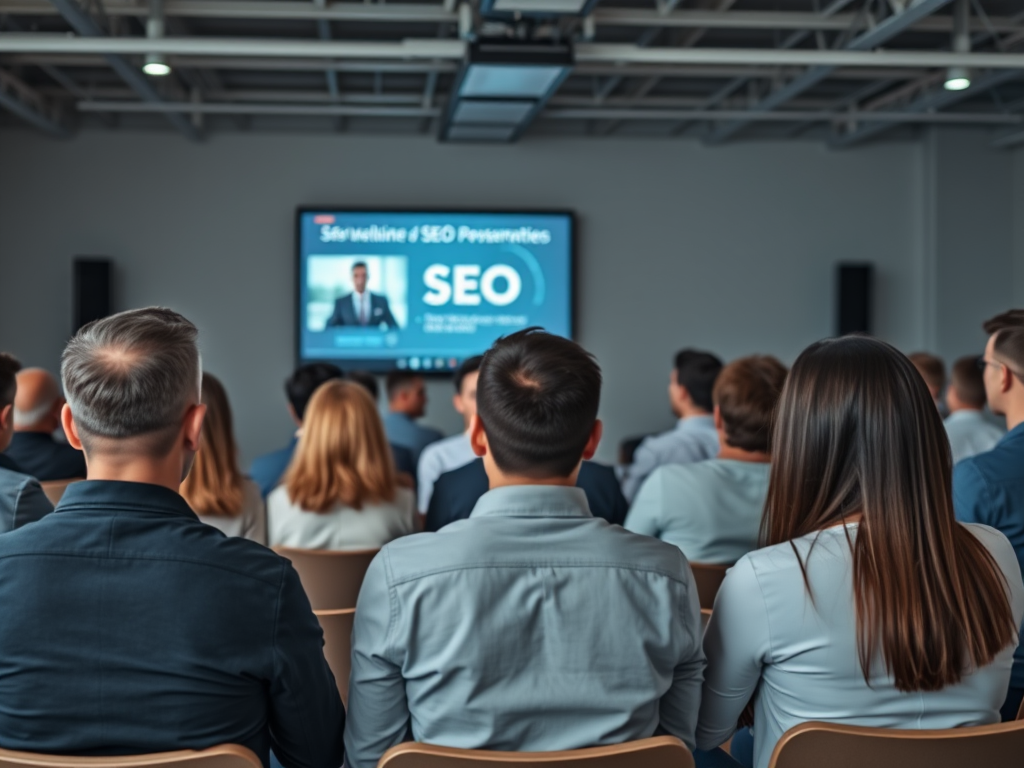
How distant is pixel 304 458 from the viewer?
330 cm

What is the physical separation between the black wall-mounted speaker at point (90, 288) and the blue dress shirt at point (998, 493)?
22.8 feet

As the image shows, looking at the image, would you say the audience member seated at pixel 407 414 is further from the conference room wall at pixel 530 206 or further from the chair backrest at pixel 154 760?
the chair backrest at pixel 154 760

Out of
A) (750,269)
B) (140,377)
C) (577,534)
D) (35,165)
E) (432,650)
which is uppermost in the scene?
(35,165)

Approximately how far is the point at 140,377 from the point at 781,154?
8.08m

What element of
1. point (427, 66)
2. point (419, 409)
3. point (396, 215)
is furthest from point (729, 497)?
point (396, 215)

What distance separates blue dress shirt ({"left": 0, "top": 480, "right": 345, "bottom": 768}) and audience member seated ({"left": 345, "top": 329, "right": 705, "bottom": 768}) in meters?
0.18

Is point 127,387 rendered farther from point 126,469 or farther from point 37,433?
point 37,433

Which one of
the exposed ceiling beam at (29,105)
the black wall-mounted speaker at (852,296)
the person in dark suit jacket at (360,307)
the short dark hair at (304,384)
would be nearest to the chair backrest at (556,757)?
the short dark hair at (304,384)

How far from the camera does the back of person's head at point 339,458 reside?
3.25 meters

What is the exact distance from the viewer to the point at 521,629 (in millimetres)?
1443

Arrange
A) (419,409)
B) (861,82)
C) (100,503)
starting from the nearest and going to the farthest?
(100,503) < (419,409) < (861,82)

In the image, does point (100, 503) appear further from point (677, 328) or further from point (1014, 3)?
point (677, 328)

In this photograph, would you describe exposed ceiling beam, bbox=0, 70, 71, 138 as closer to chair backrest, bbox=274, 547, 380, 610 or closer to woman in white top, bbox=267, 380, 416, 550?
woman in white top, bbox=267, 380, 416, 550

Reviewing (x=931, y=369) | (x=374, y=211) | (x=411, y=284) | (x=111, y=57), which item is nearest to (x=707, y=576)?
(x=931, y=369)
